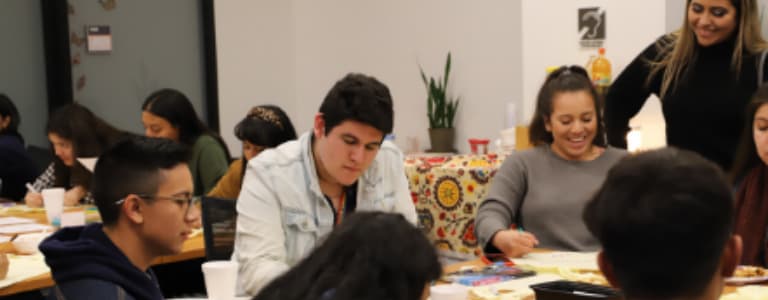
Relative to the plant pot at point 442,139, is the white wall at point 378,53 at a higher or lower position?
higher

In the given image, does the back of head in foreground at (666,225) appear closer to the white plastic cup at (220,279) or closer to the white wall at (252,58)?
the white plastic cup at (220,279)

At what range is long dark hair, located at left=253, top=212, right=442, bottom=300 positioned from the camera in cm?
90

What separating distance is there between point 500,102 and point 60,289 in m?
5.16

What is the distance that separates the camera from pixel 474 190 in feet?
14.7

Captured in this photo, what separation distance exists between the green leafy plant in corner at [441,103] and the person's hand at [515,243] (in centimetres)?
419

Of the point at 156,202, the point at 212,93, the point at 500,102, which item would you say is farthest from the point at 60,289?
the point at 212,93

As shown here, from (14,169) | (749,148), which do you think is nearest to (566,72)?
(749,148)

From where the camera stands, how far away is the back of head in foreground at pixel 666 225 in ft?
3.92

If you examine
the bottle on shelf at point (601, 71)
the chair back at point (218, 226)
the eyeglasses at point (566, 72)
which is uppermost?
the eyeglasses at point (566, 72)

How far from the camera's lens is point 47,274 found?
2746mm

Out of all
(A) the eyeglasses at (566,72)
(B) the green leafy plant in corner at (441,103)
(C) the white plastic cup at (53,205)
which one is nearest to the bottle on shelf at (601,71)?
(B) the green leafy plant in corner at (441,103)

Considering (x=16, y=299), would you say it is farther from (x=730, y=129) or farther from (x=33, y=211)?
(x=730, y=129)

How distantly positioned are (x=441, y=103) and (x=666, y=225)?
5.78m

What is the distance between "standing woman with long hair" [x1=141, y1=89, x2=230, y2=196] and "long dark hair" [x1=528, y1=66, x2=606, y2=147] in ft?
5.92
